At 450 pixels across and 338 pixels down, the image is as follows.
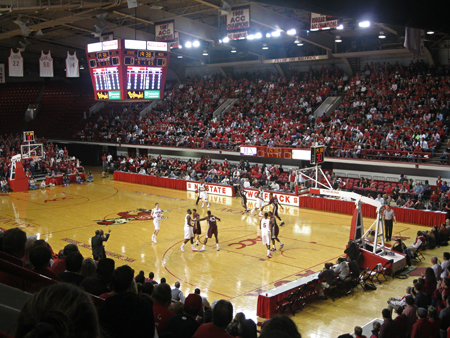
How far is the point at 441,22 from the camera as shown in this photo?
7930mm

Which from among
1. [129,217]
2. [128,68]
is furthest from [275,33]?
[129,217]

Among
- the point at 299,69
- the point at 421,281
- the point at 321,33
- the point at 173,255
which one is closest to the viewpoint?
the point at 421,281

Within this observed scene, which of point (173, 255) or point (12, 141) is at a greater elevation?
point (12, 141)

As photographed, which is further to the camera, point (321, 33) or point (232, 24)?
point (321, 33)

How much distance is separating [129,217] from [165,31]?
43.1 ft

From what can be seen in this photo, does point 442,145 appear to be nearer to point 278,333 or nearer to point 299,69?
point 299,69

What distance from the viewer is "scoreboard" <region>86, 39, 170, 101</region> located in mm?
22516

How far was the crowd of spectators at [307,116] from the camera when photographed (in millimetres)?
26672

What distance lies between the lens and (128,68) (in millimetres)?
22688

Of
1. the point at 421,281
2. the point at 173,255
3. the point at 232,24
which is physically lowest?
the point at 173,255

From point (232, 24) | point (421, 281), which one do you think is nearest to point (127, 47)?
point (232, 24)

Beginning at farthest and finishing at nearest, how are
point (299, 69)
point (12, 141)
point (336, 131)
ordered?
point (12, 141) < point (299, 69) < point (336, 131)

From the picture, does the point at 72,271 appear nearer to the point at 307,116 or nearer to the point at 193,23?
the point at 307,116

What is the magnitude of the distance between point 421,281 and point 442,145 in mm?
18936
